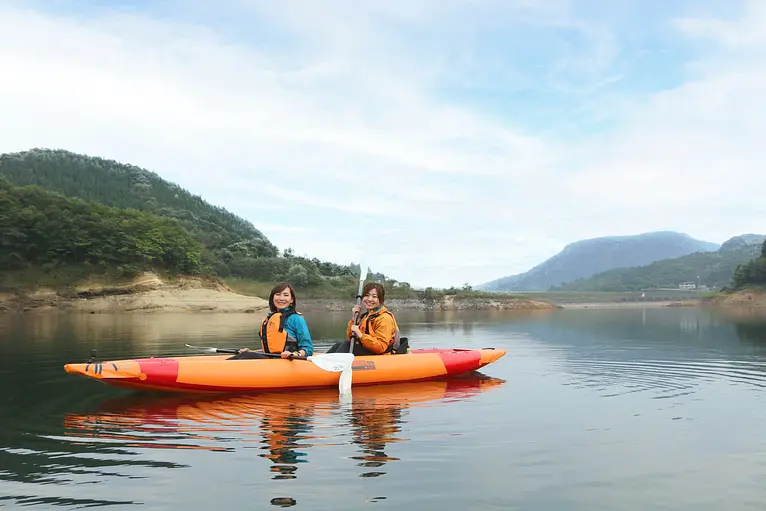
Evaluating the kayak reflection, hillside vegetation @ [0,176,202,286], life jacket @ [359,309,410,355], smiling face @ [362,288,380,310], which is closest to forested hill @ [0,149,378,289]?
hillside vegetation @ [0,176,202,286]

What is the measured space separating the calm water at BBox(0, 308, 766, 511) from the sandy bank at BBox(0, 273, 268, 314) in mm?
30663

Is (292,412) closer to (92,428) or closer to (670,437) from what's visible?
(92,428)

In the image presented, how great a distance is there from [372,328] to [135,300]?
1370 inches

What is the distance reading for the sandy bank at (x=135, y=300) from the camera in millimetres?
39562

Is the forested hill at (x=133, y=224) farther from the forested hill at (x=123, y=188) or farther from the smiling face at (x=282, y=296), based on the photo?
the smiling face at (x=282, y=296)

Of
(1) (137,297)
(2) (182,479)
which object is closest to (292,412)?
(2) (182,479)

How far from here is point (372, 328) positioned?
34.4 feet

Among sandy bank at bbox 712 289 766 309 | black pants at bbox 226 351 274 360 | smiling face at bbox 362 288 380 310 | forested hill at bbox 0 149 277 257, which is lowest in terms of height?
sandy bank at bbox 712 289 766 309

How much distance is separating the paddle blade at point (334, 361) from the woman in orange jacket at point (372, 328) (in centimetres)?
59

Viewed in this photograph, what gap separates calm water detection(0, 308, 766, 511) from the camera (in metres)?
4.74

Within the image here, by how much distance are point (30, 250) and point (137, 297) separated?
9.69 m

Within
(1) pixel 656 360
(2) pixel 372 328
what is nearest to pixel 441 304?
(1) pixel 656 360

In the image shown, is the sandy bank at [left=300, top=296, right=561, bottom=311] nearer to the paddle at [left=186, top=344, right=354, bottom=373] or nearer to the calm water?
the calm water

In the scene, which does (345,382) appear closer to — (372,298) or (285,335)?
(285,335)
